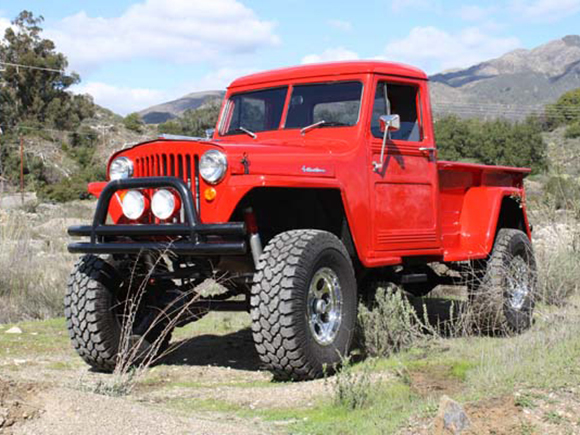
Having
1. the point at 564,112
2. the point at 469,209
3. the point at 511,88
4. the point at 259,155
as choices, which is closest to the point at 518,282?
the point at 469,209

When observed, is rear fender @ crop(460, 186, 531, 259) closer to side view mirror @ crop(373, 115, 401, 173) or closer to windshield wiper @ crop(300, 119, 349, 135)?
side view mirror @ crop(373, 115, 401, 173)

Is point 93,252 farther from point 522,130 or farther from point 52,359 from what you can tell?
point 522,130

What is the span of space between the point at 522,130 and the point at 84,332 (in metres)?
30.9

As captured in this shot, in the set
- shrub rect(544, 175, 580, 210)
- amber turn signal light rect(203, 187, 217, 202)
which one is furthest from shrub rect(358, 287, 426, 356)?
shrub rect(544, 175, 580, 210)

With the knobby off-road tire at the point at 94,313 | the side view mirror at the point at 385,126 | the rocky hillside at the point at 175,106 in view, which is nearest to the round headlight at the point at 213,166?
the knobby off-road tire at the point at 94,313

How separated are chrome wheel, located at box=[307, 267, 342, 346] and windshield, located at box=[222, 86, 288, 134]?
5.60ft

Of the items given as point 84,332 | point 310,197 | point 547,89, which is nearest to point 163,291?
point 84,332

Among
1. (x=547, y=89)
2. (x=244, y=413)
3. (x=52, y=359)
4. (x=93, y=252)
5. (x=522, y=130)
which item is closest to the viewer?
(x=244, y=413)

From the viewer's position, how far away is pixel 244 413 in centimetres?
504

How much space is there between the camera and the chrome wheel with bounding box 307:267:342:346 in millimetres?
5953

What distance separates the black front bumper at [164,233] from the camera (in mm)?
5520

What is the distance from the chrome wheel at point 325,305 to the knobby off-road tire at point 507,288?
185cm

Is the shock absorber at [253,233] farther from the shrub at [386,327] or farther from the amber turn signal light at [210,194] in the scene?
the shrub at [386,327]

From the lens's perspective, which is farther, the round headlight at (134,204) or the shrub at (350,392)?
the round headlight at (134,204)
